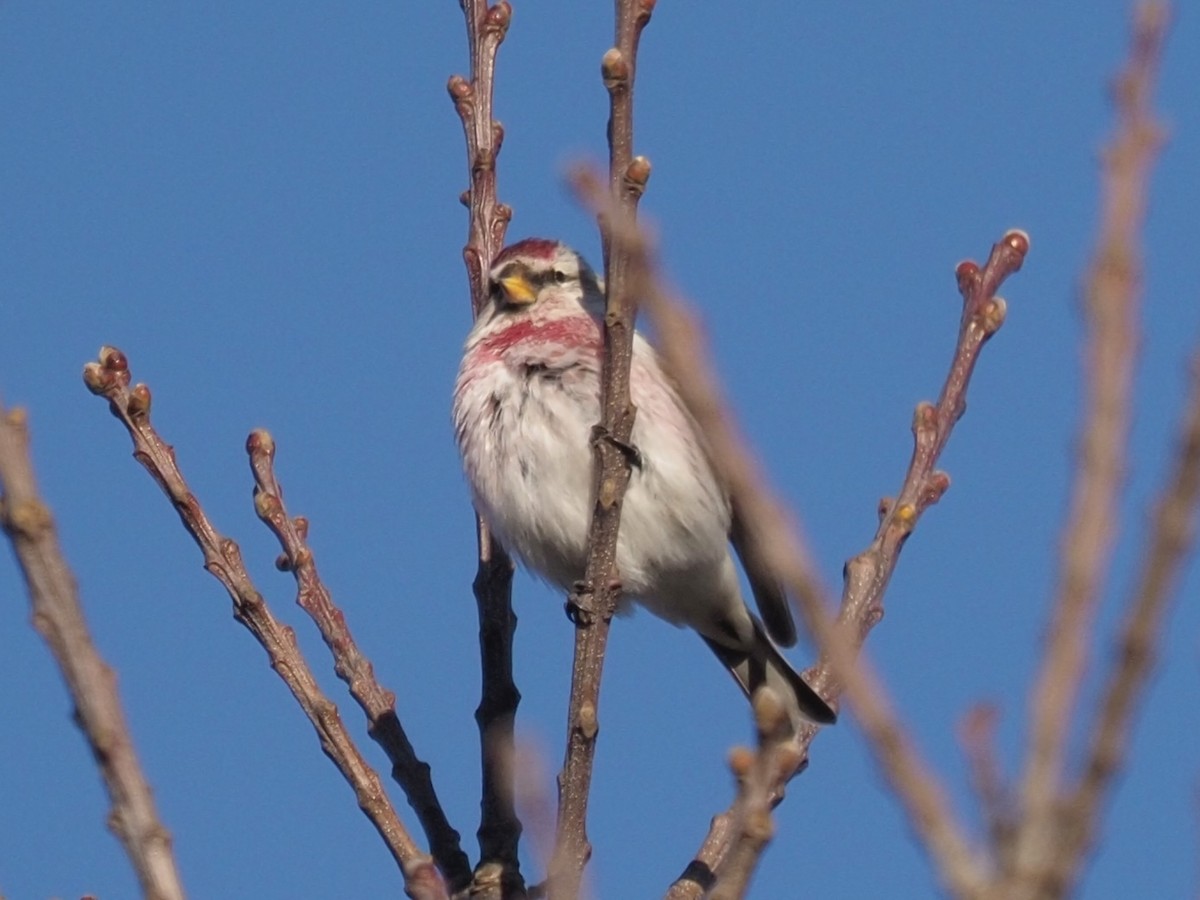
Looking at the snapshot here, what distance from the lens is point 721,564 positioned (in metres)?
6.11

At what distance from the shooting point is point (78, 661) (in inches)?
67.6

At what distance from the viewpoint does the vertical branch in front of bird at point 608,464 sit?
329cm

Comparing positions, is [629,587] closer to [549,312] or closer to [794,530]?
[549,312]

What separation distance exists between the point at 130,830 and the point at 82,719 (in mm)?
130

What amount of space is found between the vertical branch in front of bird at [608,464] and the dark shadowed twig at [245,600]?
18.3 inches

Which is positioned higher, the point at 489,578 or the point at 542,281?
the point at 542,281

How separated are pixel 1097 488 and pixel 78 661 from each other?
1061 millimetres

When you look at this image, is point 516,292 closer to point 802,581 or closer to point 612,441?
point 612,441

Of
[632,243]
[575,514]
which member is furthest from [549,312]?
[632,243]

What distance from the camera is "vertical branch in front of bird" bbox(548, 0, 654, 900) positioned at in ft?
10.8

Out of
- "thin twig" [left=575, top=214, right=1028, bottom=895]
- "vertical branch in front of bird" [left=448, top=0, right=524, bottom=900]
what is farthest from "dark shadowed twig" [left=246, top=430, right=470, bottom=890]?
"thin twig" [left=575, top=214, right=1028, bottom=895]

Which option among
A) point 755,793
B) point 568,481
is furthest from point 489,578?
point 755,793

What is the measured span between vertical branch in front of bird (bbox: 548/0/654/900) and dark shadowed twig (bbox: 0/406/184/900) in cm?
102

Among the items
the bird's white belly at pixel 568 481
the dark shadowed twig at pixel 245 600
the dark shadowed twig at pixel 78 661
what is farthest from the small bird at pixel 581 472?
the dark shadowed twig at pixel 78 661
